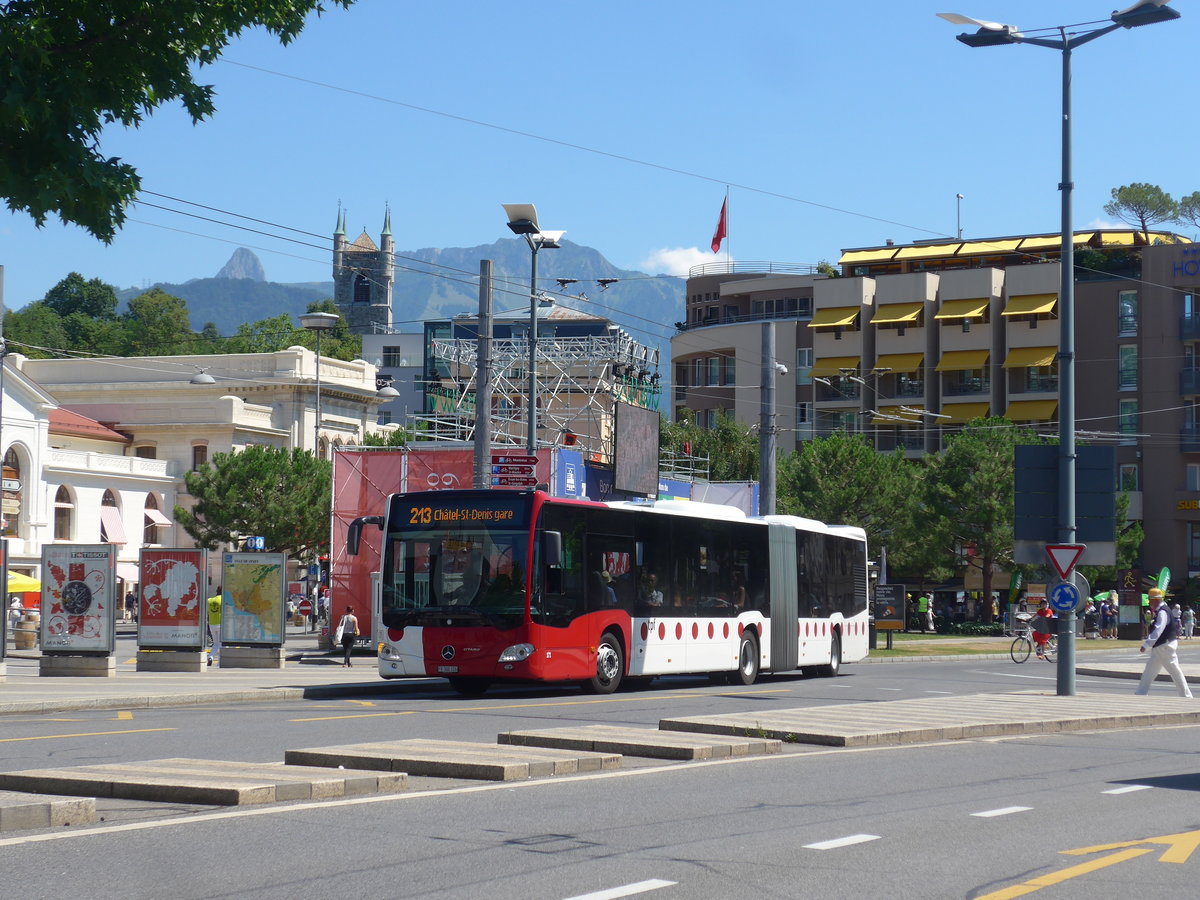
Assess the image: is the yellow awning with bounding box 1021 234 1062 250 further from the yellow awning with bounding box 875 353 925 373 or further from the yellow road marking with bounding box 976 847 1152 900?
the yellow road marking with bounding box 976 847 1152 900

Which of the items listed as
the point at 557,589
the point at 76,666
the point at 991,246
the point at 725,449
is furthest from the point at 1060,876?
the point at 991,246

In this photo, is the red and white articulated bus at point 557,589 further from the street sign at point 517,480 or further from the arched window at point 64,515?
the arched window at point 64,515

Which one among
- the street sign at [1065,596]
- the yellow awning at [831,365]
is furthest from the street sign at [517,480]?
the yellow awning at [831,365]

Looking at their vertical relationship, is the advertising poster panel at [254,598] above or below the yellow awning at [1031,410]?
below

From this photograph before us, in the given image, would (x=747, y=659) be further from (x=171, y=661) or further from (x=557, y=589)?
(x=171, y=661)

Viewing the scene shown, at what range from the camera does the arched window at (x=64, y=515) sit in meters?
74.1

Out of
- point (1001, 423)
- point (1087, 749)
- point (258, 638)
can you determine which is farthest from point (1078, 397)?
point (1087, 749)

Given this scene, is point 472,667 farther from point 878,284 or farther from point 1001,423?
point 878,284

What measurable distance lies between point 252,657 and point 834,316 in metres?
62.6

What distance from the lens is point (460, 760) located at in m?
12.1

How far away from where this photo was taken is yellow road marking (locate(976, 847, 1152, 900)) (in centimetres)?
778

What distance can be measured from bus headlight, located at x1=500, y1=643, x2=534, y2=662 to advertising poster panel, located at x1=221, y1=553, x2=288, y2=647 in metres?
7.65

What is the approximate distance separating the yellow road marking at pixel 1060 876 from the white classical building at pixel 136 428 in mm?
65511

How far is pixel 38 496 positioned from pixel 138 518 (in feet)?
27.4
